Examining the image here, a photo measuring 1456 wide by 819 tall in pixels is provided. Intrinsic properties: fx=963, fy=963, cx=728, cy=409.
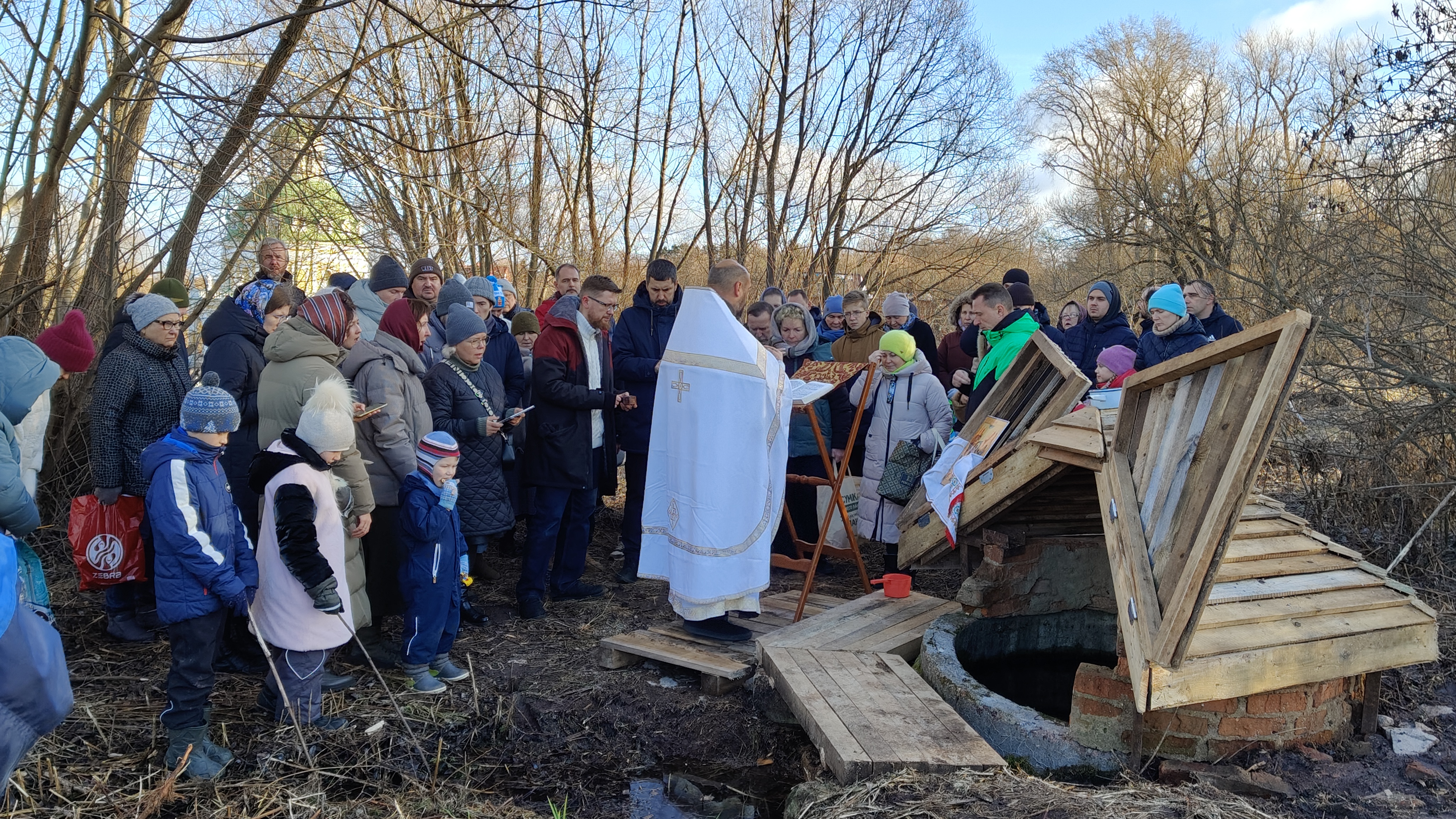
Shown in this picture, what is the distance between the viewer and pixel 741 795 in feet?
13.8

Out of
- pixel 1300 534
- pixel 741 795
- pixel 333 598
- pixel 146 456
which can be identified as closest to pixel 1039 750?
pixel 741 795

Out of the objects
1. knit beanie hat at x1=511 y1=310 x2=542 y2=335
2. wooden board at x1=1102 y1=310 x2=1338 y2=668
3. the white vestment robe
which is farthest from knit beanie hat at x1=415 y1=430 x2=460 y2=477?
wooden board at x1=1102 y1=310 x2=1338 y2=668

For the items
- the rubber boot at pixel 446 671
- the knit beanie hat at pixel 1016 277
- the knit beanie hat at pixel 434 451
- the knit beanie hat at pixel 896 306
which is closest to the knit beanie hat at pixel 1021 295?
the knit beanie hat at pixel 1016 277

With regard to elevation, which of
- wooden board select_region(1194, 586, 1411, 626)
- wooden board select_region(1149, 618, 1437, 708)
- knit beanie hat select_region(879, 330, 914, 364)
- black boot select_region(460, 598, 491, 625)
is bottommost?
black boot select_region(460, 598, 491, 625)

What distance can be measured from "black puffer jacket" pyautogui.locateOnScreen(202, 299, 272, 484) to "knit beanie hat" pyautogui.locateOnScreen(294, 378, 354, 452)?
4.20 ft

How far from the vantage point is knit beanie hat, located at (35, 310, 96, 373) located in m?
4.99

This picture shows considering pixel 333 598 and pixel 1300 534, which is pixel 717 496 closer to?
pixel 333 598

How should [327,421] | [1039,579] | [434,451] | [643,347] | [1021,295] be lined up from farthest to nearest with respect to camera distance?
[1021,295] < [643,347] < [1039,579] < [434,451] < [327,421]

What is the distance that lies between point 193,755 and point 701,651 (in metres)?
2.40

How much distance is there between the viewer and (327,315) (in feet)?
15.9

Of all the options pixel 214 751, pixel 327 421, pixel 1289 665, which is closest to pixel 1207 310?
pixel 1289 665

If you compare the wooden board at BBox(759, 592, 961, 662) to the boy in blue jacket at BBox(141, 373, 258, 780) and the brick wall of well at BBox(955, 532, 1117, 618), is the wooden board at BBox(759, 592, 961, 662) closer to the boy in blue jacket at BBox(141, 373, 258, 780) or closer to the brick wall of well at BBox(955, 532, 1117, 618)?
the brick wall of well at BBox(955, 532, 1117, 618)

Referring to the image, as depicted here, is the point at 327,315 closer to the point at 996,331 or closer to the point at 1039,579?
the point at 1039,579

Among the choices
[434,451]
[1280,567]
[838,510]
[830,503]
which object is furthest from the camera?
[838,510]
